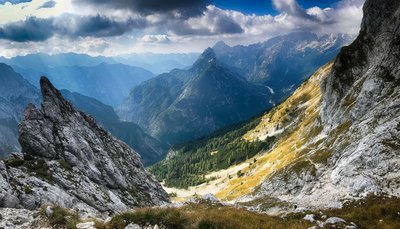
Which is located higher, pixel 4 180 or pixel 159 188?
pixel 4 180

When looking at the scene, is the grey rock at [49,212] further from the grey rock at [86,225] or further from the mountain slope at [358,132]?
the mountain slope at [358,132]

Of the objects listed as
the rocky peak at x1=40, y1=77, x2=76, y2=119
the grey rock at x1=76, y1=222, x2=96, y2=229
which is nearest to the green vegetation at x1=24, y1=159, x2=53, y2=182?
the rocky peak at x1=40, y1=77, x2=76, y2=119

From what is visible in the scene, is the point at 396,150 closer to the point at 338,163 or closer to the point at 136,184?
the point at 338,163

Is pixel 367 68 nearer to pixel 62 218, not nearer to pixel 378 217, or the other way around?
pixel 378 217

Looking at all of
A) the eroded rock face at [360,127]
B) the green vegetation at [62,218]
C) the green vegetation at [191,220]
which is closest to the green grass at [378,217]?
the green vegetation at [191,220]

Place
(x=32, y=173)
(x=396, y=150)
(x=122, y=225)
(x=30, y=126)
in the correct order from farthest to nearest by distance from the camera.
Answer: (x=30, y=126) → (x=396, y=150) → (x=32, y=173) → (x=122, y=225)

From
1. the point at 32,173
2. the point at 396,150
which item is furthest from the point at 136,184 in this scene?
the point at 396,150

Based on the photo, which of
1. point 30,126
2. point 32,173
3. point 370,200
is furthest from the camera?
point 30,126
